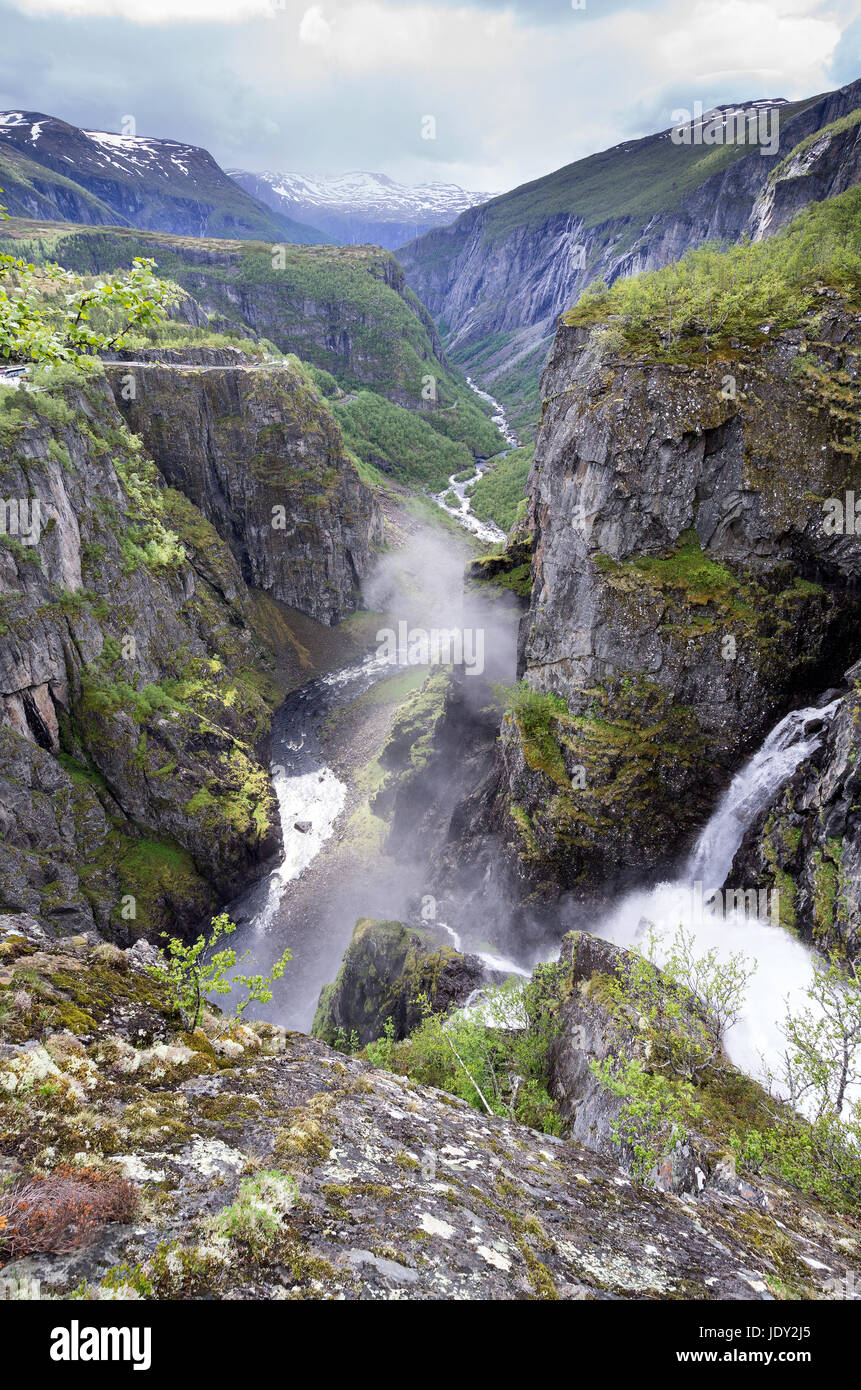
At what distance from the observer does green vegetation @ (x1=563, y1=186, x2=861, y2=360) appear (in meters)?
27.4

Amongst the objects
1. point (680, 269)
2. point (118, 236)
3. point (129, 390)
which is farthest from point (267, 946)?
point (118, 236)

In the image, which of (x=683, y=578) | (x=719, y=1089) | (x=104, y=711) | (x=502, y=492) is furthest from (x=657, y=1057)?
(x=502, y=492)

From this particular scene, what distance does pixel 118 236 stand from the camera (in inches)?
5620

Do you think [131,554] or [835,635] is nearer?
[835,635]

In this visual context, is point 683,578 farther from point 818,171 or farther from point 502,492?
point 502,492


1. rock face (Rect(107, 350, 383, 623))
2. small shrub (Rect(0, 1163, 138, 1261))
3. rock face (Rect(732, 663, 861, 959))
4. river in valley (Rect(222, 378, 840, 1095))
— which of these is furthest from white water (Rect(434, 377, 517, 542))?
small shrub (Rect(0, 1163, 138, 1261))

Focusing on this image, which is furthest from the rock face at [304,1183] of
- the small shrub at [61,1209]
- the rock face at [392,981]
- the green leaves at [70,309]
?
the rock face at [392,981]

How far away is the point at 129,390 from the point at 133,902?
51.0m

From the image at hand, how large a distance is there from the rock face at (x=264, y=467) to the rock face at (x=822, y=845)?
61025 millimetres

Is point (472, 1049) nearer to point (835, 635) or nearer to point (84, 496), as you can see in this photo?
point (835, 635)

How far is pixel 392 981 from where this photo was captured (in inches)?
1110

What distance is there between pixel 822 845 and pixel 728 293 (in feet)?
82.4

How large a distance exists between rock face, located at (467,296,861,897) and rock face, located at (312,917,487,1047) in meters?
6.95
